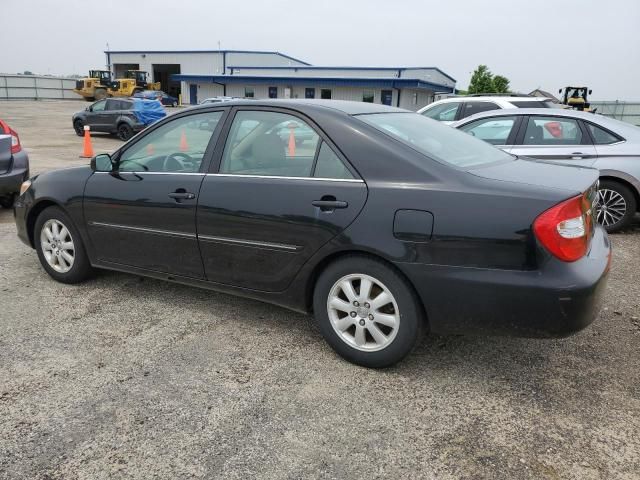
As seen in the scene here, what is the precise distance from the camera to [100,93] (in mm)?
49938

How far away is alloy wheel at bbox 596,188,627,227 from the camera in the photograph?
20.9 feet

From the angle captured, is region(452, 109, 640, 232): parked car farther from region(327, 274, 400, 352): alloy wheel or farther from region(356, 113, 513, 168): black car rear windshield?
region(327, 274, 400, 352): alloy wheel

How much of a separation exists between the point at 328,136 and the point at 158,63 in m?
66.9

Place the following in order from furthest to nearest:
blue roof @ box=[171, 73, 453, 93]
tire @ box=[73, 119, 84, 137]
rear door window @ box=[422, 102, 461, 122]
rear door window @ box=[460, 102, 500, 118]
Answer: blue roof @ box=[171, 73, 453, 93]
tire @ box=[73, 119, 84, 137]
rear door window @ box=[422, 102, 461, 122]
rear door window @ box=[460, 102, 500, 118]

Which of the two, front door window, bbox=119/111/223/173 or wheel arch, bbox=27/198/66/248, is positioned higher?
front door window, bbox=119/111/223/173

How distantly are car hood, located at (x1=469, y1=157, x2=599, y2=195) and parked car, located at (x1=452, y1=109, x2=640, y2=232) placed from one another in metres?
3.30

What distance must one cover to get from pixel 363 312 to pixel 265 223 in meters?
0.82

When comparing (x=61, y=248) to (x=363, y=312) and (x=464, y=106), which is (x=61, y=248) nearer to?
(x=363, y=312)

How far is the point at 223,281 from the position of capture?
3604 mm

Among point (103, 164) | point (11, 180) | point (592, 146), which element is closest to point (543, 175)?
point (103, 164)

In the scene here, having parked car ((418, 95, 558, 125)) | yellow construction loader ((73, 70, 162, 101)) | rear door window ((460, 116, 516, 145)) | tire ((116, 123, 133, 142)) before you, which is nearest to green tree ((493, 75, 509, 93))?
yellow construction loader ((73, 70, 162, 101))

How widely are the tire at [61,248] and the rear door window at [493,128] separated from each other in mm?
4908

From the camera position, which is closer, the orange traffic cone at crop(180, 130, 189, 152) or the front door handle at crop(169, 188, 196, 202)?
the front door handle at crop(169, 188, 196, 202)

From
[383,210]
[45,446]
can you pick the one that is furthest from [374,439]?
[45,446]
